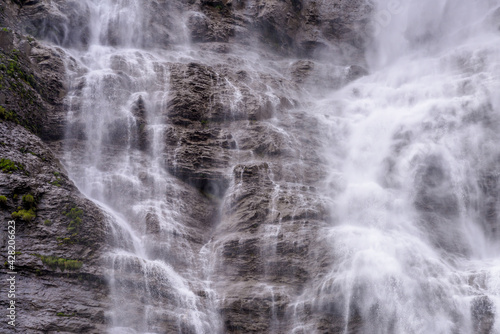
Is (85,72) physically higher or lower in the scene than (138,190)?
higher

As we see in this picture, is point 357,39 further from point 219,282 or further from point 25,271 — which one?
point 25,271

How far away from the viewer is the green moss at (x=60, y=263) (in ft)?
36.2

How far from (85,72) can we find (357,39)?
2171 cm

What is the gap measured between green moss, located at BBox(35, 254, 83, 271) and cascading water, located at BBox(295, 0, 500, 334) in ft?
23.9

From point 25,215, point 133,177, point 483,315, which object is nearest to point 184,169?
point 133,177

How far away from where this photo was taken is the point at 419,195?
17078 mm

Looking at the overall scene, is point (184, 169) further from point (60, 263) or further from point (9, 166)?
point (60, 263)

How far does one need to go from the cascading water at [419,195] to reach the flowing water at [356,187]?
0.06 metres

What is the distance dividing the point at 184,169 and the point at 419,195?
10653mm

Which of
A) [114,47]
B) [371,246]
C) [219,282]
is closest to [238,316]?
[219,282]

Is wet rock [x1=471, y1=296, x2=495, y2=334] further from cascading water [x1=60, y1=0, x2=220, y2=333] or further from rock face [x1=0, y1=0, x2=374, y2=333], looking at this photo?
cascading water [x1=60, y1=0, x2=220, y2=333]

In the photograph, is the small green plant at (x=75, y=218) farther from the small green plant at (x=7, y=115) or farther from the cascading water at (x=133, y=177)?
the small green plant at (x=7, y=115)

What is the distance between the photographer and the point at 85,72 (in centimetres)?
1997

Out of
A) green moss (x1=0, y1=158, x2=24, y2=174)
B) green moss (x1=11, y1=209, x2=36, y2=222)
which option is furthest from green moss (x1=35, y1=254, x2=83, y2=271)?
green moss (x1=0, y1=158, x2=24, y2=174)
